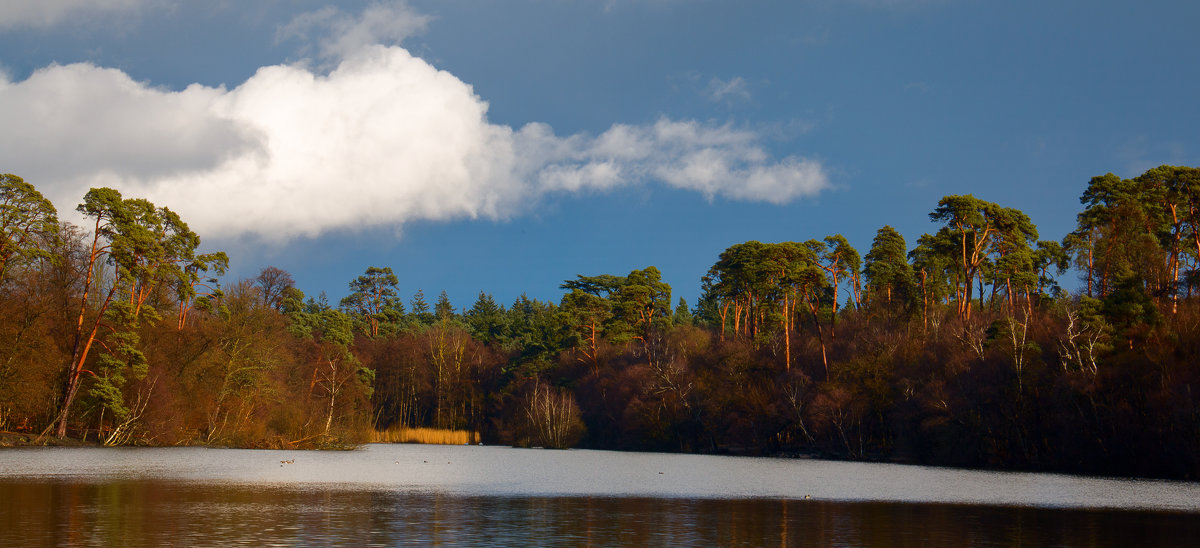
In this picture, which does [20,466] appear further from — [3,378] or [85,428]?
[85,428]

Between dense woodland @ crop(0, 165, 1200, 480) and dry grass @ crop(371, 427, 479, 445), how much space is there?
6925mm

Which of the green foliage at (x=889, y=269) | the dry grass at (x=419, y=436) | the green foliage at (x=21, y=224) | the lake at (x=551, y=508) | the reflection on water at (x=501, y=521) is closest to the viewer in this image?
the reflection on water at (x=501, y=521)

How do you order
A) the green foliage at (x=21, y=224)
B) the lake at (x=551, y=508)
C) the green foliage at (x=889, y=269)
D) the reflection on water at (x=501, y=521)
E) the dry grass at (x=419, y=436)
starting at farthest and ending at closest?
the dry grass at (x=419, y=436) → the green foliage at (x=889, y=269) → the green foliage at (x=21, y=224) → the lake at (x=551, y=508) → the reflection on water at (x=501, y=521)

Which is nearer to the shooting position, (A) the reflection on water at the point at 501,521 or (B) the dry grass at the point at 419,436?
(A) the reflection on water at the point at 501,521

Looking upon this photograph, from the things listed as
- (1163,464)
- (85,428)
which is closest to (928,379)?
(1163,464)

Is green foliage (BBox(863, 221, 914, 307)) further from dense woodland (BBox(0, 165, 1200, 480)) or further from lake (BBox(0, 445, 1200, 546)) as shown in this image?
lake (BBox(0, 445, 1200, 546))

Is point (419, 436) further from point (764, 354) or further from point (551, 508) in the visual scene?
point (551, 508)

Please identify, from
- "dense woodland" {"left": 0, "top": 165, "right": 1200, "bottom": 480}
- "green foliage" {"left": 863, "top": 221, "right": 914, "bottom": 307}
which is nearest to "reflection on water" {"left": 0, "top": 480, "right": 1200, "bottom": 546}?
"dense woodland" {"left": 0, "top": 165, "right": 1200, "bottom": 480}

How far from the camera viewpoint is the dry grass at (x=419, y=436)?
119688mm

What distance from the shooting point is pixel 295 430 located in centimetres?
7881

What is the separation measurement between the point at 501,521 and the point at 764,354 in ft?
245

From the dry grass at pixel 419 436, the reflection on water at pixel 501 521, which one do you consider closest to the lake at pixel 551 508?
the reflection on water at pixel 501 521

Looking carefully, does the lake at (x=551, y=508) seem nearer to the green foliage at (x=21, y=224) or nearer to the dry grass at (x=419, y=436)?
the green foliage at (x=21, y=224)

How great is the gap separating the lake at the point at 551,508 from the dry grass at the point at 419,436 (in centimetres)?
6747
